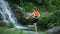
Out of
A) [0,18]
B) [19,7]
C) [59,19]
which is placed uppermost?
[19,7]

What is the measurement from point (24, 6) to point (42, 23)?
4593 mm

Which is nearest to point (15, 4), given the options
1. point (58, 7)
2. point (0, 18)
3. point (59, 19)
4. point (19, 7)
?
point (19, 7)

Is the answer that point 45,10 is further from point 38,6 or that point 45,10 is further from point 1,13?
point 1,13

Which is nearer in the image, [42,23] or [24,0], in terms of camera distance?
[42,23]

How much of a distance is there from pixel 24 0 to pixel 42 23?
19.1ft

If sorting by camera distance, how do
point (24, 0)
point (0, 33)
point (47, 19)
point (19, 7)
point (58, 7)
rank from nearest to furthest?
point (0, 33), point (47, 19), point (58, 7), point (19, 7), point (24, 0)

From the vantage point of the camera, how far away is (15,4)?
22469 millimetres

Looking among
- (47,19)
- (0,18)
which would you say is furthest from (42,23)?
(0,18)

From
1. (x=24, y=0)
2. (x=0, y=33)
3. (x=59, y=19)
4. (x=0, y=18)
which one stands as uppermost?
(x=24, y=0)

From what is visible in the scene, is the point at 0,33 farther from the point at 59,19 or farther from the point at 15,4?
the point at 15,4

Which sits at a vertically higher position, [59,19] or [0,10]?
[0,10]

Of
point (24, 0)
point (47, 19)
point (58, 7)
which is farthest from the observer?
point (24, 0)

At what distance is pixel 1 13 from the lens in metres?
21.0

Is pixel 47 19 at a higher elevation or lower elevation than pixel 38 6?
lower
